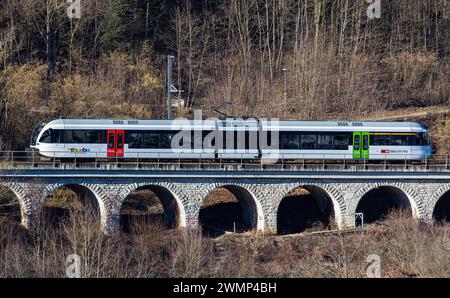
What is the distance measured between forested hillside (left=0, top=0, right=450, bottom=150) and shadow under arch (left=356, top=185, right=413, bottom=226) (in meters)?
11.0

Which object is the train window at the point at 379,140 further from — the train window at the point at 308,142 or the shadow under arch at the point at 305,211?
the shadow under arch at the point at 305,211

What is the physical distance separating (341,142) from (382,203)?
8246 mm

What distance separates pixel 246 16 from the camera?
71375 mm

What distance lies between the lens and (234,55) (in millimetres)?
71938

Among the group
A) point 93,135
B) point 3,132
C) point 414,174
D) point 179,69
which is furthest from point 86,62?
point 414,174

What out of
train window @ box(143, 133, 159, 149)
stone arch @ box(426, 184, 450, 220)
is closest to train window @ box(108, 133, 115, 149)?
train window @ box(143, 133, 159, 149)

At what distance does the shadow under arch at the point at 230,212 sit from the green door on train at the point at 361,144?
6.93 meters

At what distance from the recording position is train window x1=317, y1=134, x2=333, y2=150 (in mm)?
49144

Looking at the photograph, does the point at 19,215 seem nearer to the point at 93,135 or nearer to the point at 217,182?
the point at 93,135

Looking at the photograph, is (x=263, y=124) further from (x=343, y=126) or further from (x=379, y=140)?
(x=379, y=140)

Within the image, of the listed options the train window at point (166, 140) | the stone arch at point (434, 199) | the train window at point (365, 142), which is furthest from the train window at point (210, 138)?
the stone arch at point (434, 199)

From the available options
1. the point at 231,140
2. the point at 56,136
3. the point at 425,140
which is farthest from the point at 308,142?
the point at 56,136

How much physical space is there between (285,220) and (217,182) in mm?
7265

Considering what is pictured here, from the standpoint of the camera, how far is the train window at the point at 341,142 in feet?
162
